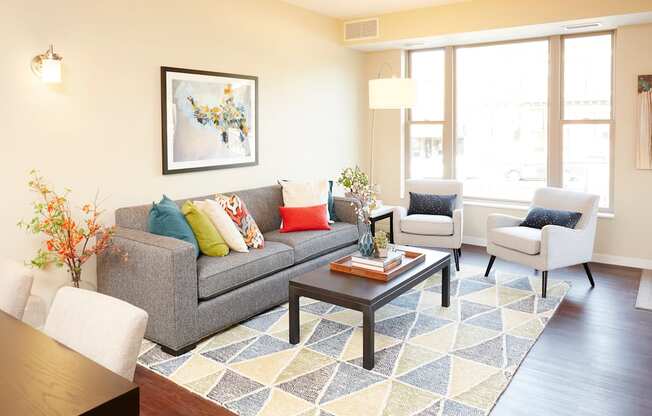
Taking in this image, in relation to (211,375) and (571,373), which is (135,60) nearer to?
(211,375)

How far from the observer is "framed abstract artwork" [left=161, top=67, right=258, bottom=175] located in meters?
4.30

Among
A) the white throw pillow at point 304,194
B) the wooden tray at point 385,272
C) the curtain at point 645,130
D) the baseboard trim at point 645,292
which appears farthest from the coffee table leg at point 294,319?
the curtain at point 645,130

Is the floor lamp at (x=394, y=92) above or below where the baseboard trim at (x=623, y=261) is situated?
above

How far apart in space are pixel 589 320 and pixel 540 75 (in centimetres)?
309

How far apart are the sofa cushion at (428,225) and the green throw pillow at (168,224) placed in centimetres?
236

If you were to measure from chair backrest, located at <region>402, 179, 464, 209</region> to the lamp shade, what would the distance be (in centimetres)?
99

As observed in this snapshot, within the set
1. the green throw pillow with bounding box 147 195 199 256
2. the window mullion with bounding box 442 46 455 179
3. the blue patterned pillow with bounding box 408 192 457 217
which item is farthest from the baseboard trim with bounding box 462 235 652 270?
the green throw pillow with bounding box 147 195 199 256

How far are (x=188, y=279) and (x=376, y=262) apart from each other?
125 cm

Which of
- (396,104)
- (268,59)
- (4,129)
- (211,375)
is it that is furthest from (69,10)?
(396,104)

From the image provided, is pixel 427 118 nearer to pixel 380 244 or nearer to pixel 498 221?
pixel 498 221

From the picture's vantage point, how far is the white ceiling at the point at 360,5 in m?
5.44

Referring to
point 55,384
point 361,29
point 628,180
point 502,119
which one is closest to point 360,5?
point 361,29

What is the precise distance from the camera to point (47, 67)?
339 centimetres

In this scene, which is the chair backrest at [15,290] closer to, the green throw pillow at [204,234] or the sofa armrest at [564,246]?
the green throw pillow at [204,234]
